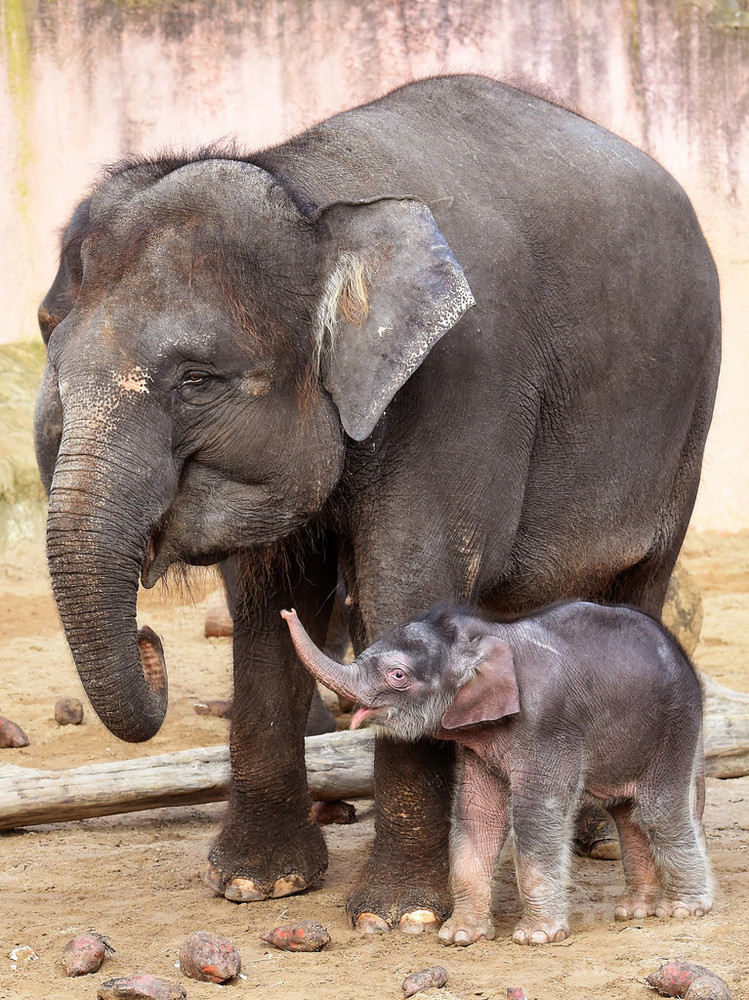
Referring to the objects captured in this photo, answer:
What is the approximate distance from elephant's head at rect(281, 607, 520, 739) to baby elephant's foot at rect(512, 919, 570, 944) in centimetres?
53

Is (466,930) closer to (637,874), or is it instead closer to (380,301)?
(637,874)

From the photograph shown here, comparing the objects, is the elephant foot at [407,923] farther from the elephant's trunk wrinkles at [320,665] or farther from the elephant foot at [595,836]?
the elephant foot at [595,836]

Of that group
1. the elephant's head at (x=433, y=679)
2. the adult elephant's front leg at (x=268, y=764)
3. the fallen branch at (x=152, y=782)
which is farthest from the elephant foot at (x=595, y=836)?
the elephant's head at (x=433, y=679)

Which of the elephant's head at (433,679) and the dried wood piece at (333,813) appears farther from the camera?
the dried wood piece at (333,813)

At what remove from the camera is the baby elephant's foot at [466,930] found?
3918 millimetres

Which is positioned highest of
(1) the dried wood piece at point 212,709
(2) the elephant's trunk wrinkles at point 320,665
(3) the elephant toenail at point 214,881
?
(2) the elephant's trunk wrinkles at point 320,665

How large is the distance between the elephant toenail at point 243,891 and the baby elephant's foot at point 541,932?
3.16 feet

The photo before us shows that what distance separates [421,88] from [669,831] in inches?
89.5

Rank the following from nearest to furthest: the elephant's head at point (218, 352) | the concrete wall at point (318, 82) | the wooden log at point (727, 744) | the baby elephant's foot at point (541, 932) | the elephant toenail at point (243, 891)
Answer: the elephant's head at point (218, 352), the baby elephant's foot at point (541, 932), the elephant toenail at point (243, 891), the wooden log at point (727, 744), the concrete wall at point (318, 82)

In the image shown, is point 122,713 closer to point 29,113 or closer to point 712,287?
point 712,287

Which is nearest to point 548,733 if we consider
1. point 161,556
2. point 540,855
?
point 540,855

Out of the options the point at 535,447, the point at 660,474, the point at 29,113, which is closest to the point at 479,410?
the point at 535,447

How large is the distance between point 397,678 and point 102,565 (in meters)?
0.83

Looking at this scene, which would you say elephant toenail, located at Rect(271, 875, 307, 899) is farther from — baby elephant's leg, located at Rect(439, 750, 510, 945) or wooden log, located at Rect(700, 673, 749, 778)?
wooden log, located at Rect(700, 673, 749, 778)
